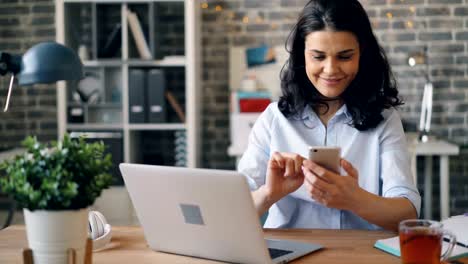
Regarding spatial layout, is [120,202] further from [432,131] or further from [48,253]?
[48,253]

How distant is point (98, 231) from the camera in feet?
5.50

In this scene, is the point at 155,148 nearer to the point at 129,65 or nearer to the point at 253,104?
the point at 129,65

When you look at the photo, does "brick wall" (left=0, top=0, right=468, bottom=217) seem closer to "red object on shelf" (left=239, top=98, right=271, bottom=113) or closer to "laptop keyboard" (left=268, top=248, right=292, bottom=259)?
"red object on shelf" (left=239, top=98, right=271, bottom=113)

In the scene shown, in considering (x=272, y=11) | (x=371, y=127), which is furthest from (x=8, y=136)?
(x=371, y=127)

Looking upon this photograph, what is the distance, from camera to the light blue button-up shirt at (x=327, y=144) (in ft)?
6.75

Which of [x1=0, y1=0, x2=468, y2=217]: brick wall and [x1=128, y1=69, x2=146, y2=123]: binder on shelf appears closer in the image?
[x1=128, y1=69, x2=146, y2=123]: binder on shelf

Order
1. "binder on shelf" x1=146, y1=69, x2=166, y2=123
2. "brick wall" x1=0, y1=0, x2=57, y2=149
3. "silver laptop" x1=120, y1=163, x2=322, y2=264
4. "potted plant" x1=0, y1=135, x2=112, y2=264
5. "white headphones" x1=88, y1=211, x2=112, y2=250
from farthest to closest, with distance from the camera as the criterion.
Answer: "brick wall" x1=0, y1=0, x2=57, y2=149 → "binder on shelf" x1=146, y1=69, x2=166, y2=123 → "white headphones" x1=88, y1=211, x2=112, y2=250 → "silver laptop" x1=120, y1=163, x2=322, y2=264 → "potted plant" x1=0, y1=135, x2=112, y2=264

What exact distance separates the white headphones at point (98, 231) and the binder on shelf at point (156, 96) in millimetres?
2461

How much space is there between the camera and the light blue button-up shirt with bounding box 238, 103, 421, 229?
2.06 meters

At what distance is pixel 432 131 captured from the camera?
436cm

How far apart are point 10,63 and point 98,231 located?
477mm

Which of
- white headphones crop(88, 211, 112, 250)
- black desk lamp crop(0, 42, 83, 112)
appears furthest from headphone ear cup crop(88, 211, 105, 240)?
black desk lamp crop(0, 42, 83, 112)

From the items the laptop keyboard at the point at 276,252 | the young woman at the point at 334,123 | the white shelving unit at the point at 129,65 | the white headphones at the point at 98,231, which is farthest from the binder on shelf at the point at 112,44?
the laptop keyboard at the point at 276,252

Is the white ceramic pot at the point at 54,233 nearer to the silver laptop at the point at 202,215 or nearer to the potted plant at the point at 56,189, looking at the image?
the potted plant at the point at 56,189
